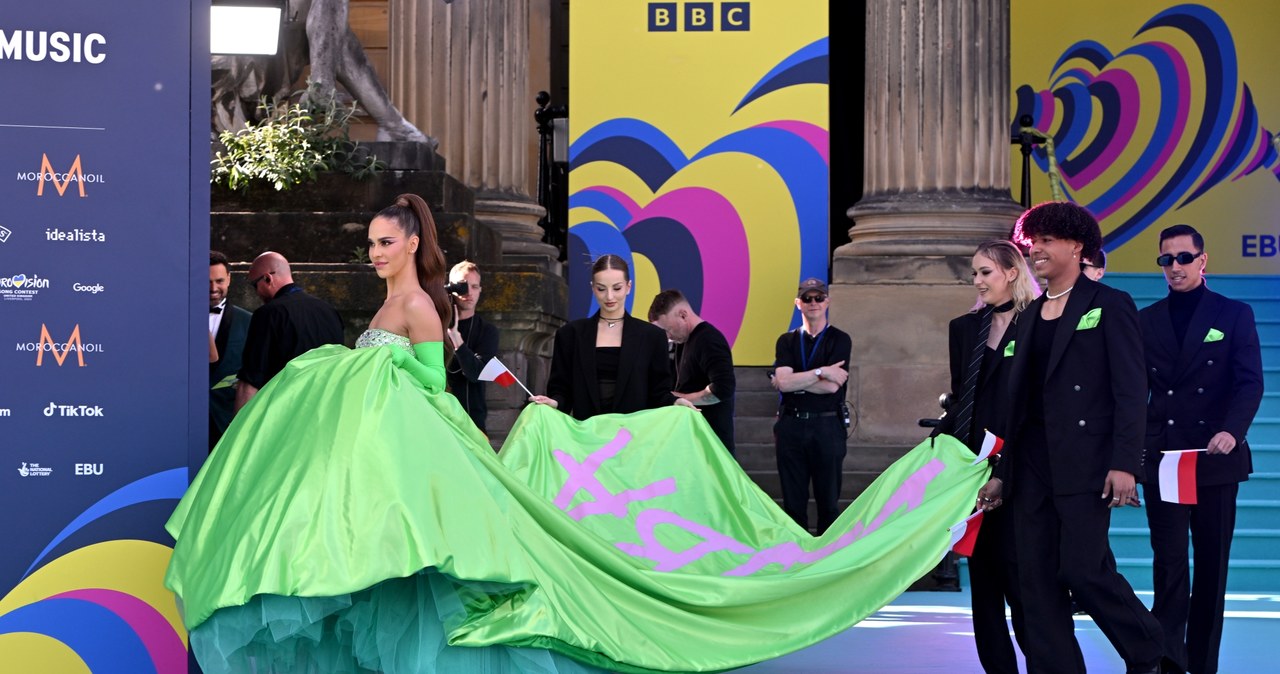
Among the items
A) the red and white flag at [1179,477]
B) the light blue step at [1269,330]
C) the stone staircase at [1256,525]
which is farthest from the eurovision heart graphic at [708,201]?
the red and white flag at [1179,477]

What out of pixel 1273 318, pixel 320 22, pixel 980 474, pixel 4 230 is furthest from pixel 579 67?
pixel 4 230

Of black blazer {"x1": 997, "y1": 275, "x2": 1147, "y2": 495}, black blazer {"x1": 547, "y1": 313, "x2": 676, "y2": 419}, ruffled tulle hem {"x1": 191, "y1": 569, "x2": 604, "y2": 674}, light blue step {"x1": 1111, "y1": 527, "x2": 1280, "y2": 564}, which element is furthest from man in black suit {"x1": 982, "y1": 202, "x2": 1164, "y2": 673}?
light blue step {"x1": 1111, "y1": 527, "x2": 1280, "y2": 564}

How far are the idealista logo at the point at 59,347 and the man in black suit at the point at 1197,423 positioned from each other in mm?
4461

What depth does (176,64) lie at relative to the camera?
17.5 feet

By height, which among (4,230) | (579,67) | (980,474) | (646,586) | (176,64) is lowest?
(646,586)

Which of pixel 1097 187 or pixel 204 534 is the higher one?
pixel 1097 187

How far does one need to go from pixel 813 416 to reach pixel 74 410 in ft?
18.4

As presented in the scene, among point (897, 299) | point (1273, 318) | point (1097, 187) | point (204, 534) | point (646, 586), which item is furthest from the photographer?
point (1097, 187)

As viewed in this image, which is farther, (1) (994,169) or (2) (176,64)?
(1) (994,169)

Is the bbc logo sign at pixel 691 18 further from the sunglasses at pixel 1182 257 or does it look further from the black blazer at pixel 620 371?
the sunglasses at pixel 1182 257

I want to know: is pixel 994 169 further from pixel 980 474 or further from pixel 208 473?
pixel 208 473

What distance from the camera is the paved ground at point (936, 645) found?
24.9 ft

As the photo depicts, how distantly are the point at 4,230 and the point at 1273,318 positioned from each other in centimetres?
1197

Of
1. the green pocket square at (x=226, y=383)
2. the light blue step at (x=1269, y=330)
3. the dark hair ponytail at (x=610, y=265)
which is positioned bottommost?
the green pocket square at (x=226, y=383)
